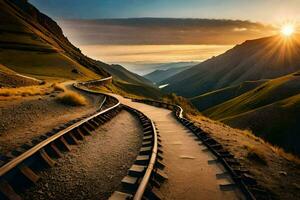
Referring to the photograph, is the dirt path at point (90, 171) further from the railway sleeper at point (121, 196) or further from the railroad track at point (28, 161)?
the railway sleeper at point (121, 196)

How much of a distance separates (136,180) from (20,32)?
466ft

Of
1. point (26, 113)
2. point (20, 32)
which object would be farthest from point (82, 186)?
point (20, 32)

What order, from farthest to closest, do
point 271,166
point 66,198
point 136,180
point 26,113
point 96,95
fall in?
point 96,95
point 26,113
point 271,166
point 136,180
point 66,198

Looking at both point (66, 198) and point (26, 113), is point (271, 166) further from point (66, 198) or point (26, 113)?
point (26, 113)

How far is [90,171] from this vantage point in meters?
9.10

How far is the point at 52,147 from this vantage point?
10.1 meters

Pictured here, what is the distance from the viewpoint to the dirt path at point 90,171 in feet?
24.3

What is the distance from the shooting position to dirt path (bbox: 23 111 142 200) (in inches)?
292

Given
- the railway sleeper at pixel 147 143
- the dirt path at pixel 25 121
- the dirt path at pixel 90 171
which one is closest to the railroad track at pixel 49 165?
the dirt path at pixel 90 171

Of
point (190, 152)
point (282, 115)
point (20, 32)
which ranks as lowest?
point (190, 152)

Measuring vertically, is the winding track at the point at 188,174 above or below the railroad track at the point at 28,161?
above

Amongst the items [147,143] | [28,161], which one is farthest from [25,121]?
[28,161]

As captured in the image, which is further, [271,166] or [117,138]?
[117,138]

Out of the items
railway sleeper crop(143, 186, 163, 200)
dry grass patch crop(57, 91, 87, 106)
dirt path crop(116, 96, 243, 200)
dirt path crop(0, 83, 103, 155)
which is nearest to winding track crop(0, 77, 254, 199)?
dirt path crop(116, 96, 243, 200)
